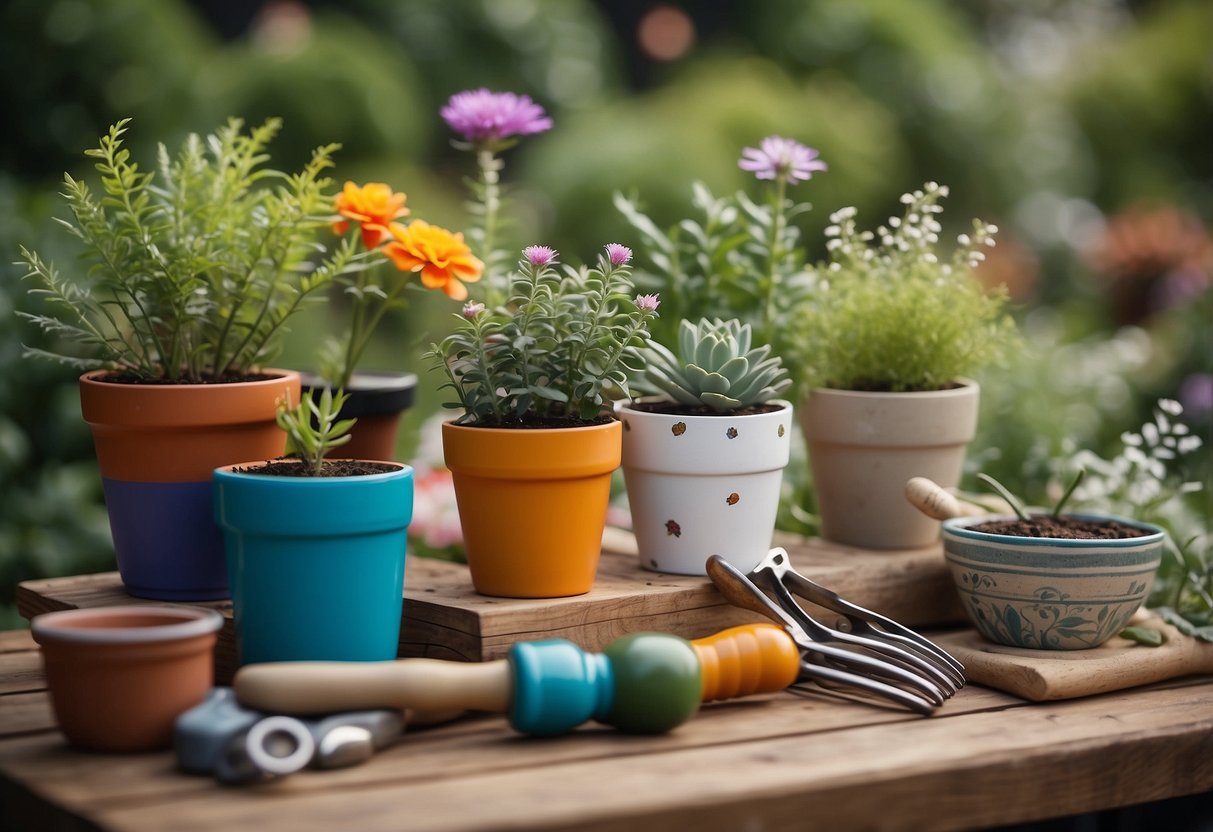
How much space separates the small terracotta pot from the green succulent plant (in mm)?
617

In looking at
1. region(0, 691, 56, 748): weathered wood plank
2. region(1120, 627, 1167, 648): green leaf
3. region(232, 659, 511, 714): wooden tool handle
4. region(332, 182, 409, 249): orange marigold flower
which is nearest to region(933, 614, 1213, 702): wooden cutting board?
region(1120, 627, 1167, 648): green leaf

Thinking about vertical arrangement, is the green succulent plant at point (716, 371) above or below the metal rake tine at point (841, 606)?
above

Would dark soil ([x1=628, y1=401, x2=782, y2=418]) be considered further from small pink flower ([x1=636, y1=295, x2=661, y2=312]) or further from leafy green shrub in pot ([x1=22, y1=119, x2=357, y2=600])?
leafy green shrub in pot ([x1=22, y1=119, x2=357, y2=600])

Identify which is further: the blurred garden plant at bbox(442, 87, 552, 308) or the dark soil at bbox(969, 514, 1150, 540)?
the blurred garden plant at bbox(442, 87, 552, 308)

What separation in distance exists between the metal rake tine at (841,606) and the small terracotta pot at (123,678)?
647 millimetres

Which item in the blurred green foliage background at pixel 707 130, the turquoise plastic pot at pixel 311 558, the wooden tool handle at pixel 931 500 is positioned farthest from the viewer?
the blurred green foliage background at pixel 707 130

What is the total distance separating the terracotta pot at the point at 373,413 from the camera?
5.64 feet

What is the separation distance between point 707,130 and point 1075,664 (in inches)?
146

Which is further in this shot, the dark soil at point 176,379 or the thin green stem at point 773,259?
the thin green stem at point 773,259

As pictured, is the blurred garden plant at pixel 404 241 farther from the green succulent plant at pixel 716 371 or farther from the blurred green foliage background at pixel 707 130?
the blurred green foliage background at pixel 707 130

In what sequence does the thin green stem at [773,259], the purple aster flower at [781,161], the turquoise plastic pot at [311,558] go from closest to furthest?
the turquoise plastic pot at [311,558]
the purple aster flower at [781,161]
the thin green stem at [773,259]

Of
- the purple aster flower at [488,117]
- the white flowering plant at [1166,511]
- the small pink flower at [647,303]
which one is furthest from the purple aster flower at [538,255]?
the white flowering plant at [1166,511]

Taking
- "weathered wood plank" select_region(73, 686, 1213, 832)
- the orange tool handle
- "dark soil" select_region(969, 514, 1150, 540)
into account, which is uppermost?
"dark soil" select_region(969, 514, 1150, 540)

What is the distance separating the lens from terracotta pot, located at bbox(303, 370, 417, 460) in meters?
1.72
